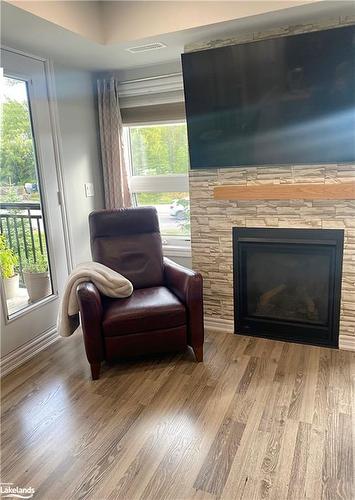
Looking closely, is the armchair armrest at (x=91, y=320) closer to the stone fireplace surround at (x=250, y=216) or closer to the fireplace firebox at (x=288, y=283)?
the stone fireplace surround at (x=250, y=216)

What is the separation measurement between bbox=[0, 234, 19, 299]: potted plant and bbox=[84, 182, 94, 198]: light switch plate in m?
0.92

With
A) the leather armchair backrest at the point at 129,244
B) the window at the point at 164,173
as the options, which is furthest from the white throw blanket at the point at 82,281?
the window at the point at 164,173

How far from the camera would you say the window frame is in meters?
3.25

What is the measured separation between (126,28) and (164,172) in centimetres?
122

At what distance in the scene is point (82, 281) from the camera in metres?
2.41

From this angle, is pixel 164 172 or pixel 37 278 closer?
pixel 37 278

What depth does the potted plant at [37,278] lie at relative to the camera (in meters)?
2.79

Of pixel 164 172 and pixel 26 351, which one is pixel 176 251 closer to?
pixel 164 172

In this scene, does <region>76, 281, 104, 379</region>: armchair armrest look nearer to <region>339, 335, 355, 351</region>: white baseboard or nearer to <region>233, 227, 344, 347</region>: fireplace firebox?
<region>233, 227, 344, 347</region>: fireplace firebox

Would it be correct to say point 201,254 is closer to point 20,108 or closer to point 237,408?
point 237,408

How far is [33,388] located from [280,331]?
179cm

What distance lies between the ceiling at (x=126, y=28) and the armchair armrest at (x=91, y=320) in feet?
5.21

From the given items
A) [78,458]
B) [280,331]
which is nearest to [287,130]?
[280,331]

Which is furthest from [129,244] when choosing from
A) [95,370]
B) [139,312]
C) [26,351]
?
[26,351]
